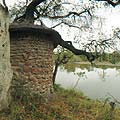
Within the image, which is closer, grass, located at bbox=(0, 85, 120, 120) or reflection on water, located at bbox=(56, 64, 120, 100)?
grass, located at bbox=(0, 85, 120, 120)

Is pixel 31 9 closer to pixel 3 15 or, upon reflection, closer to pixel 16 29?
pixel 16 29

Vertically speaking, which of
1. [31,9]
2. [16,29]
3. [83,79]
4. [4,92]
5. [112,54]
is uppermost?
[31,9]

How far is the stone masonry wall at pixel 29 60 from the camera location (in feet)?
35.0

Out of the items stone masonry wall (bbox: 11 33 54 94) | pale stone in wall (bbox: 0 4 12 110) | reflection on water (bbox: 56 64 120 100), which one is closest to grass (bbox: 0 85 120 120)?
pale stone in wall (bbox: 0 4 12 110)

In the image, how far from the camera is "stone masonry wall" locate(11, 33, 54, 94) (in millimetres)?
10664

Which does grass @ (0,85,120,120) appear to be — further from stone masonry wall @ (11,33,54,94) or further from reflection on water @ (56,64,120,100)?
reflection on water @ (56,64,120,100)

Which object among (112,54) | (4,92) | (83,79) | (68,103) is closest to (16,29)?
(4,92)

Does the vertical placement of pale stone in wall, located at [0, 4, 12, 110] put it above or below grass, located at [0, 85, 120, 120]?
above

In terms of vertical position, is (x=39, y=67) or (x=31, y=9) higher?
(x=31, y=9)

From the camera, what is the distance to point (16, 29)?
10.4 m

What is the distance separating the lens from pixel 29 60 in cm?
1068

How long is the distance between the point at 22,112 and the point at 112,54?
701 cm

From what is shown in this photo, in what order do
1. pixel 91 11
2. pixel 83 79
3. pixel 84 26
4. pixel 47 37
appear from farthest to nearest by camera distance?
pixel 83 79, pixel 84 26, pixel 91 11, pixel 47 37

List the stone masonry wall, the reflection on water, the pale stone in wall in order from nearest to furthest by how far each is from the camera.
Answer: the pale stone in wall, the stone masonry wall, the reflection on water
